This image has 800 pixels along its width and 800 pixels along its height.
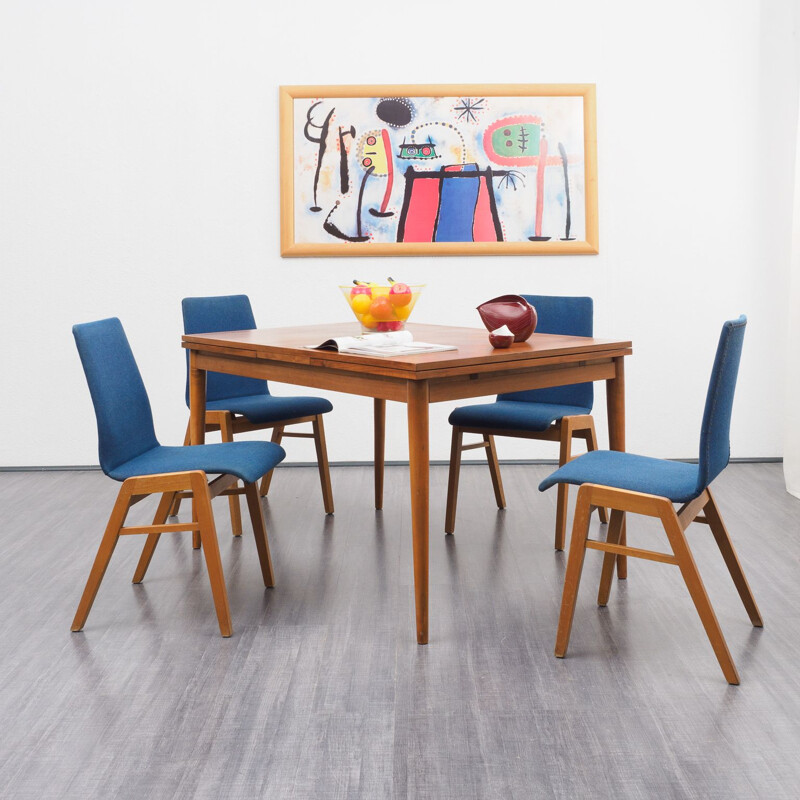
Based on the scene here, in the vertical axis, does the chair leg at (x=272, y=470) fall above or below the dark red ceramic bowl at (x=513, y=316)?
below

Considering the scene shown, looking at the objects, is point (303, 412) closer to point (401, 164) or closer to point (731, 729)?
point (401, 164)

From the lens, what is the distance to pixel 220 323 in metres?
3.82

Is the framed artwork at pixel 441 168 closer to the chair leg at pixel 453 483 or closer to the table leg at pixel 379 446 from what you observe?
the table leg at pixel 379 446

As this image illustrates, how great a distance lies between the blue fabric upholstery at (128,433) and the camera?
102 inches

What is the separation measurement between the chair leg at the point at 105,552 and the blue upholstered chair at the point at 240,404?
88cm

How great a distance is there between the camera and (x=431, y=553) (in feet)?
10.6

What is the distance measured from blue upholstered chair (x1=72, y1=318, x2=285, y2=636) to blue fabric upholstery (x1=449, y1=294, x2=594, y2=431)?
0.80 meters

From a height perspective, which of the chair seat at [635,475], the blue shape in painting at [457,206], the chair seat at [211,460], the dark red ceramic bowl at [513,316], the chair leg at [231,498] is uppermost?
the blue shape in painting at [457,206]

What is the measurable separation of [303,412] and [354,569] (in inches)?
28.4

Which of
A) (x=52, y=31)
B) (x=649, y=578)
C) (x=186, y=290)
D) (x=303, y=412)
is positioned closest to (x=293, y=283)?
(x=186, y=290)

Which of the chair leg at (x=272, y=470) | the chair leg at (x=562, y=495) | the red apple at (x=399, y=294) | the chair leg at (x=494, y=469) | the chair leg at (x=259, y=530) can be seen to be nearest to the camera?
the chair leg at (x=259, y=530)

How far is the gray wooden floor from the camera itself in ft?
6.00

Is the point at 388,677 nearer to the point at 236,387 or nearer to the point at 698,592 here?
the point at 698,592

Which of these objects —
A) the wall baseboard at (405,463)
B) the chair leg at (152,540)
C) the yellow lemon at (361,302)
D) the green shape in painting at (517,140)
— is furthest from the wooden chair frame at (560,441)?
the green shape in painting at (517,140)
